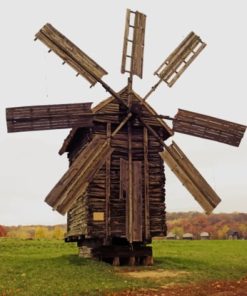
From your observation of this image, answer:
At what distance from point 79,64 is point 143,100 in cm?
338

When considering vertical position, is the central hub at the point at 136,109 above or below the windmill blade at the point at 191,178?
above

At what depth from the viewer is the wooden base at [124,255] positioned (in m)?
20.0

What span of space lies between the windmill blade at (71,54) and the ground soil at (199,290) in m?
8.85

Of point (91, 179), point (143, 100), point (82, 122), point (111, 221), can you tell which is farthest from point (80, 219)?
point (143, 100)

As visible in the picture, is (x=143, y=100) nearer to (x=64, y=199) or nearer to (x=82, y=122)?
(x=82, y=122)

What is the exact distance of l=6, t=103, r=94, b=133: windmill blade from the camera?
709 inches

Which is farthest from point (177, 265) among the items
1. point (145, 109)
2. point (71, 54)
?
point (71, 54)

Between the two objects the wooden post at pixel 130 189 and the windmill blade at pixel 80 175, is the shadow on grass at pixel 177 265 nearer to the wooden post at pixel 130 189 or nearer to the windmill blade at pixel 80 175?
the wooden post at pixel 130 189

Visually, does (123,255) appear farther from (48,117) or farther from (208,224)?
(208,224)

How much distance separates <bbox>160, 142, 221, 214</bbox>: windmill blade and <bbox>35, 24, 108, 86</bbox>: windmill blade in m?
4.40

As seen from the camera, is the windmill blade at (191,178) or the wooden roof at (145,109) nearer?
the windmill blade at (191,178)

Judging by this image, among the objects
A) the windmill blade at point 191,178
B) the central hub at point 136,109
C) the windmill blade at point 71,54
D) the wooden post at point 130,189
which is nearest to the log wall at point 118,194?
the wooden post at point 130,189

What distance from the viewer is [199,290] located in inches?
576

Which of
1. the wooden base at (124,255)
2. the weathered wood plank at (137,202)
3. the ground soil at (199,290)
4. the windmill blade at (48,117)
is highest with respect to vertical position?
the windmill blade at (48,117)
